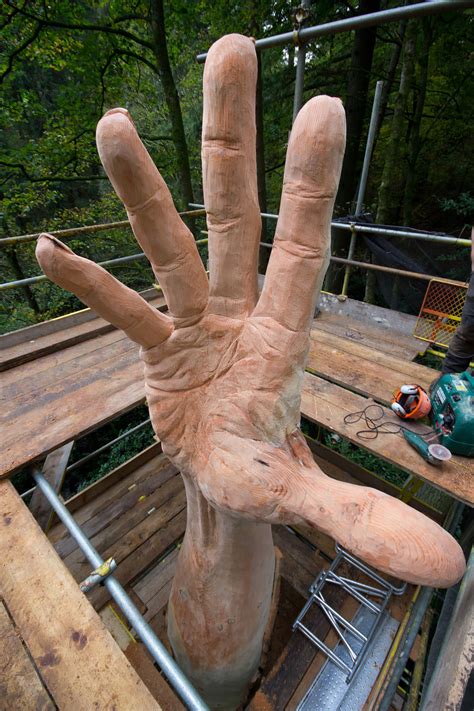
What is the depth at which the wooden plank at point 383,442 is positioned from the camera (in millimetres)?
1914

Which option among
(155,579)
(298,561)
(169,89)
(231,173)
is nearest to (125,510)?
(155,579)

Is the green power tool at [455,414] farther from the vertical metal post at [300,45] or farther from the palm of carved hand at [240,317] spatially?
the vertical metal post at [300,45]

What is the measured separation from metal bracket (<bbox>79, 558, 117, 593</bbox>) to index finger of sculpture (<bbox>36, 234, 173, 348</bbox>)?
3.04ft

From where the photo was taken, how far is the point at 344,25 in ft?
8.86

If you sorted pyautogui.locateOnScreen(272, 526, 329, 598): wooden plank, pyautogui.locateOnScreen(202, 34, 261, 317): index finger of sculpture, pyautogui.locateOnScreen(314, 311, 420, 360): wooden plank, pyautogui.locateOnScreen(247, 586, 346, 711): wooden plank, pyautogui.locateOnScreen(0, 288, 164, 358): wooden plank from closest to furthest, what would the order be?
1. pyautogui.locateOnScreen(202, 34, 261, 317): index finger of sculpture
2. pyautogui.locateOnScreen(247, 586, 346, 711): wooden plank
3. pyautogui.locateOnScreen(272, 526, 329, 598): wooden plank
4. pyautogui.locateOnScreen(0, 288, 164, 358): wooden plank
5. pyautogui.locateOnScreen(314, 311, 420, 360): wooden plank

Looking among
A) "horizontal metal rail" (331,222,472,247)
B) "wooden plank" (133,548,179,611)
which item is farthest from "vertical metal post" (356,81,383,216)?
"wooden plank" (133,548,179,611)

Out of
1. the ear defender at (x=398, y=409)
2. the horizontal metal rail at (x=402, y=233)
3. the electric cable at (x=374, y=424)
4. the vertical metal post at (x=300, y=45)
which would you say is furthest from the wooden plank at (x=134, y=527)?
the vertical metal post at (x=300, y=45)

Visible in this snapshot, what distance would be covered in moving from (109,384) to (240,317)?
1.60 meters

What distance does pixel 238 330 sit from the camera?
55.6 inches

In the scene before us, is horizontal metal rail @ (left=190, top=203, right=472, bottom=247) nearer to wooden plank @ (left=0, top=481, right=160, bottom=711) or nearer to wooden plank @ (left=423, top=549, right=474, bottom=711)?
wooden plank @ (left=423, top=549, right=474, bottom=711)

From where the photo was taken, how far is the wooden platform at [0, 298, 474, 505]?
204 centimetres

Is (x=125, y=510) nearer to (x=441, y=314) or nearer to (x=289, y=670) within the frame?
(x=289, y=670)

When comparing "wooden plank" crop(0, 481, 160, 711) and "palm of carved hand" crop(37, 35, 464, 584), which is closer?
"palm of carved hand" crop(37, 35, 464, 584)

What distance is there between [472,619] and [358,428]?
1.06m
